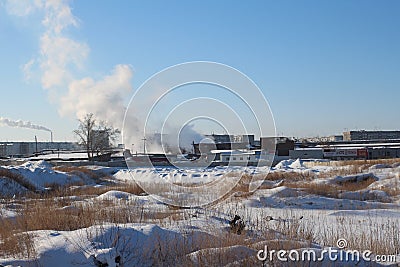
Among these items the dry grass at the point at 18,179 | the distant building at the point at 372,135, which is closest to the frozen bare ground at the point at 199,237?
the dry grass at the point at 18,179

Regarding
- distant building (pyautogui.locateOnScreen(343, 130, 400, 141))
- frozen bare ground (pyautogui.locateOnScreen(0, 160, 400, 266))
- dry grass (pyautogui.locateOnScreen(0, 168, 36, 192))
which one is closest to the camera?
frozen bare ground (pyautogui.locateOnScreen(0, 160, 400, 266))

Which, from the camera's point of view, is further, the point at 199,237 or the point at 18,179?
the point at 18,179

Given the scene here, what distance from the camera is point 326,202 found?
16.1 meters

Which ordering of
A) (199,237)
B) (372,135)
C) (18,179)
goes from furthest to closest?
(372,135)
(18,179)
(199,237)

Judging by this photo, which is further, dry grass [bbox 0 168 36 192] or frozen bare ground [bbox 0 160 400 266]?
dry grass [bbox 0 168 36 192]

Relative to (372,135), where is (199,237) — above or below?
below

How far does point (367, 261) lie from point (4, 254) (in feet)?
18.8

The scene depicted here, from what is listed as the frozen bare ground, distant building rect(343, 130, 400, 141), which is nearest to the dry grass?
the frozen bare ground

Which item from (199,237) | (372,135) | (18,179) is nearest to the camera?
(199,237)

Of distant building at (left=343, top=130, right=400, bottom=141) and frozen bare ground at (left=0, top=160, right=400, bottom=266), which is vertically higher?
distant building at (left=343, top=130, right=400, bottom=141)

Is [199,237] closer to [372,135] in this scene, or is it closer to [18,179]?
[18,179]

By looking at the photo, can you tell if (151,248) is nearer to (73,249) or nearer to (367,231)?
(73,249)

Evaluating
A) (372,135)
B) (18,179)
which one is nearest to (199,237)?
(18,179)

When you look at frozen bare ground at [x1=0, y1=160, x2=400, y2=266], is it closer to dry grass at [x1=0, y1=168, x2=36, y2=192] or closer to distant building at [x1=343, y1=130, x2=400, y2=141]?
dry grass at [x1=0, y1=168, x2=36, y2=192]
